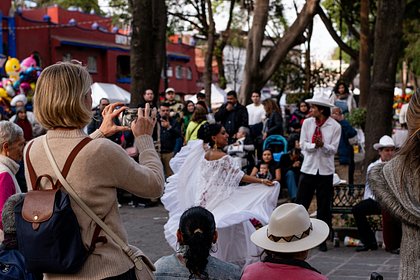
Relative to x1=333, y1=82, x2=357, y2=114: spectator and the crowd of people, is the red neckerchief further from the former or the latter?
x1=333, y1=82, x2=357, y2=114: spectator

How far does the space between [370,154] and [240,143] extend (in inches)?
90.1

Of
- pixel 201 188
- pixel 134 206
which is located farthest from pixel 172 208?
pixel 134 206

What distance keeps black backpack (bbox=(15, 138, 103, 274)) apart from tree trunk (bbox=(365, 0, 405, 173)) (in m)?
Answer: 10.1

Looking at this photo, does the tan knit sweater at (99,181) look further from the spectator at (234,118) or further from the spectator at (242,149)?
the spectator at (234,118)

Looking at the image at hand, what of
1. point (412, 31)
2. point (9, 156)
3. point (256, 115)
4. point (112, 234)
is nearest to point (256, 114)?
point (256, 115)

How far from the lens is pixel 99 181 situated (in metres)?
3.36

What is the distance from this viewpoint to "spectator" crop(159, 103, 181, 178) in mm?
14594

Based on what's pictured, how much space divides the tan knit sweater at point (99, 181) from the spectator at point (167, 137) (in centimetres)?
1104

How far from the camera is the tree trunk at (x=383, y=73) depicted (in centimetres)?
1283

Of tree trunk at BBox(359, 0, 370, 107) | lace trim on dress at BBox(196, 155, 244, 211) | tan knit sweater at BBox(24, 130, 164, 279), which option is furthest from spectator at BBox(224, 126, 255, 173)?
tree trunk at BBox(359, 0, 370, 107)

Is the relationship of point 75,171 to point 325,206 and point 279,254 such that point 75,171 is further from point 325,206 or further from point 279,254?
point 325,206

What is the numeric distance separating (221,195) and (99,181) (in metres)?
4.69

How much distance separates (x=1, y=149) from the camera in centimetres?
562

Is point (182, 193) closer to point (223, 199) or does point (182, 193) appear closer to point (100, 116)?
point (223, 199)
